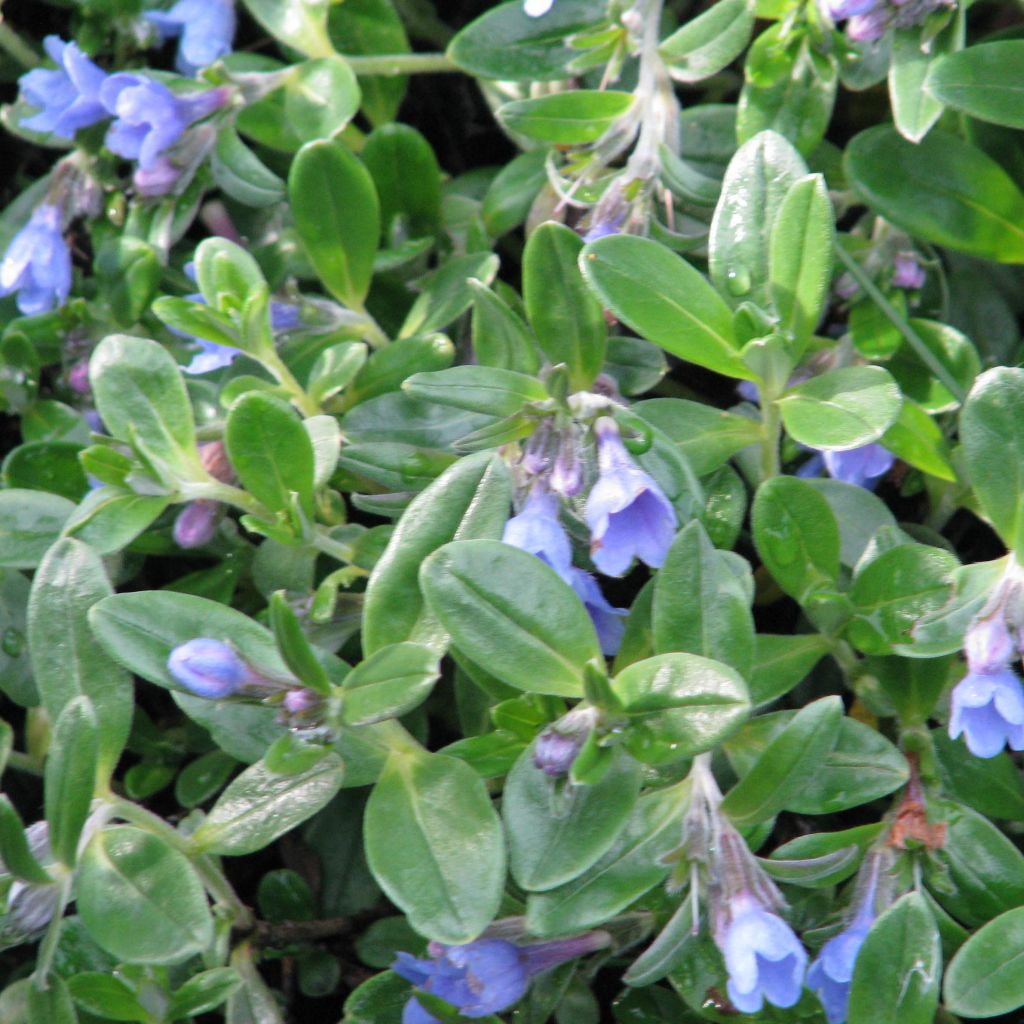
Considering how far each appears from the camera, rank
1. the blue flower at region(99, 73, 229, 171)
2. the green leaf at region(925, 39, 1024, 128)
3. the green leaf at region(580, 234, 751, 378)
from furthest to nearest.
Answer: the blue flower at region(99, 73, 229, 171), the green leaf at region(925, 39, 1024, 128), the green leaf at region(580, 234, 751, 378)

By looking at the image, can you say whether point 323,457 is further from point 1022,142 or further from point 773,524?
point 1022,142

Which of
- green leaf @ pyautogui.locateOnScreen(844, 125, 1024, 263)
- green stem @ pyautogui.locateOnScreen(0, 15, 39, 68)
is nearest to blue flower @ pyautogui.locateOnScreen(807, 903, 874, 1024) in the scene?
green leaf @ pyautogui.locateOnScreen(844, 125, 1024, 263)

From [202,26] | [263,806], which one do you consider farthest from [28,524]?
[202,26]

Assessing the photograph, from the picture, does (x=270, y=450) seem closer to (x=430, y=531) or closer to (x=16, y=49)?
(x=430, y=531)

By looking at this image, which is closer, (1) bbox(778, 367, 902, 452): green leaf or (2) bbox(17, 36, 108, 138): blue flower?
(1) bbox(778, 367, 902, 452): green leaf

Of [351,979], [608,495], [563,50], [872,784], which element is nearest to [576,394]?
[608,495]

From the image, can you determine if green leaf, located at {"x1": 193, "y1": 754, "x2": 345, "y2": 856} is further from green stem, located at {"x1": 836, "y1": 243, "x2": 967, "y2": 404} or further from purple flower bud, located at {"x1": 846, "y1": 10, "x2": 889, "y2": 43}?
purple flower bud, located at {"x1": 846, "y1": 10, "x2": 889, "y2": 43}

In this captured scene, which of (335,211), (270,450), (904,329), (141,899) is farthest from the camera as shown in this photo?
(335,211)

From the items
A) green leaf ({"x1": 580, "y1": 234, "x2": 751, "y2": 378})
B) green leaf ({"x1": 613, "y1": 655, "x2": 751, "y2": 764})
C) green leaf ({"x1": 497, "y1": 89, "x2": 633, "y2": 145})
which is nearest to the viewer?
green leaf ({"x1": 613, "y1": 655, "x2": 751, "y2": 764})
